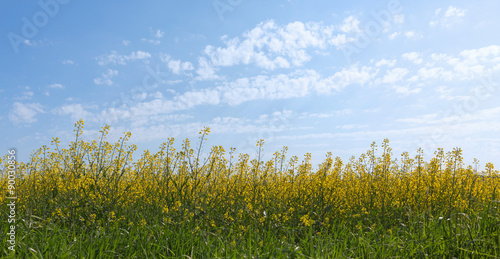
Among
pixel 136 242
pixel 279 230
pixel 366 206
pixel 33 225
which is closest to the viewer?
pixel 136 242

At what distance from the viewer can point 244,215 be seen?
206 inches

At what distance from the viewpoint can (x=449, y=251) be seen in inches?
142

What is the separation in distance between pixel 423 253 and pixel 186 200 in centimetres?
304

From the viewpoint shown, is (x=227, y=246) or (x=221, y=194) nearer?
(x=227, y=246)

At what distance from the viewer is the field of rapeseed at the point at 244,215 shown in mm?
3734

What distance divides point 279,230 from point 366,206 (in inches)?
75.3

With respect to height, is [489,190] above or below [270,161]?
below

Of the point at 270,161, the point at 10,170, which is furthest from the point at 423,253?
the point at 10,170

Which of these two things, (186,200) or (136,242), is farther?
(186,200)

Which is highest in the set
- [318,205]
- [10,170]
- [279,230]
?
[10,170]

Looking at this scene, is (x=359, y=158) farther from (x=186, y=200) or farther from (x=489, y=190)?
(x=186, y=200)

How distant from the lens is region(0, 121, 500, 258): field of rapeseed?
12.3 feet

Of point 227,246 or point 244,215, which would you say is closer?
point 227,246

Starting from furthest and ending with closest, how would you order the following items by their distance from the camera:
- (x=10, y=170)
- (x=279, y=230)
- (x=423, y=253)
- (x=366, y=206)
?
(x=10, y=170) < (x=366, y=206) < (x=279, y=230) < (x=423, y=253)
